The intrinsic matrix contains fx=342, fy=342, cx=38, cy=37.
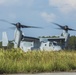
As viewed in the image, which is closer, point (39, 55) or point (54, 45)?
point (39, 55)

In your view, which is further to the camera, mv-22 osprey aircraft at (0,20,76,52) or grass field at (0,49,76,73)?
mv-22 osprey aircraft at (0,20,76,52)

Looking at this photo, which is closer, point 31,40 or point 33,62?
point 33,62

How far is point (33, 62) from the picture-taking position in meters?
17.1

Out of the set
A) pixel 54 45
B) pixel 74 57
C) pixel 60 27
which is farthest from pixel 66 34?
pixel 74 57

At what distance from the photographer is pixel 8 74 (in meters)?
14.6

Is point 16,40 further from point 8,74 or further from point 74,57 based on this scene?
point 8,74

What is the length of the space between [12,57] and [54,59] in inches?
87.2

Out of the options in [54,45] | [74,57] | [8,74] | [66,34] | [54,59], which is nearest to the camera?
[8,74]

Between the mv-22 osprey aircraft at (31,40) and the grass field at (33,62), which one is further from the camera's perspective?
the mv-22 osprey aircraft at (31,40)

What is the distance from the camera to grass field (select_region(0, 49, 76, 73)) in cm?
1573

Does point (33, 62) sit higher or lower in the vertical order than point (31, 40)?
lower

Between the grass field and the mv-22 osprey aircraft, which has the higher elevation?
the mv-22 osprey aircraft

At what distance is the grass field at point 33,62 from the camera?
51.6ft

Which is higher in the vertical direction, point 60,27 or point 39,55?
point 60,27
